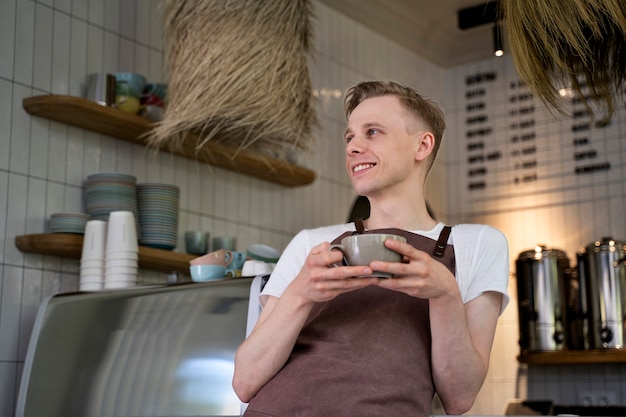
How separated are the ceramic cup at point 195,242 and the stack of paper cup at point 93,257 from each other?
461mm

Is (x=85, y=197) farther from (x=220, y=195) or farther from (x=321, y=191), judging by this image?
(x=321, y=191)

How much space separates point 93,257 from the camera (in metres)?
2.46

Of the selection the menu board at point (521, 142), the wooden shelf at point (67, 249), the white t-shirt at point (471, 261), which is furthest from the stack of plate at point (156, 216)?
the menu board at point (521, 142)

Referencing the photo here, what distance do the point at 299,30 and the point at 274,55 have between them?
14 cm

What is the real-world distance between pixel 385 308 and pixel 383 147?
252 mm

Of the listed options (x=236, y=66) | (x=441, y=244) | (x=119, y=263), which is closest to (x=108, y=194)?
(x=119, y=263)

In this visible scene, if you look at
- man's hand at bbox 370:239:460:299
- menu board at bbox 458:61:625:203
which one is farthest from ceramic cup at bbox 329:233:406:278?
menu board at bbox 458:61:625:203

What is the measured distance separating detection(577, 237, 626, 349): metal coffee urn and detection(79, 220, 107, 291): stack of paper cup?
2044 millimetres

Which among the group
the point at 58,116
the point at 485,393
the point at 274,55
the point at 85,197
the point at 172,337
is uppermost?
the point at 274,55

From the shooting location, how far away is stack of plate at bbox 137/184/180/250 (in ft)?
8.95

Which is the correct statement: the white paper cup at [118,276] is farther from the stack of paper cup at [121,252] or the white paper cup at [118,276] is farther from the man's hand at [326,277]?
the man's hand at [326,277]

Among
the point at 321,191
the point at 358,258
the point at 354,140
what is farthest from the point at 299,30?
the point at 358,258

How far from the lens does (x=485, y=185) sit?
14.2ft

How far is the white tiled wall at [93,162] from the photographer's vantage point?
2.53 metres
